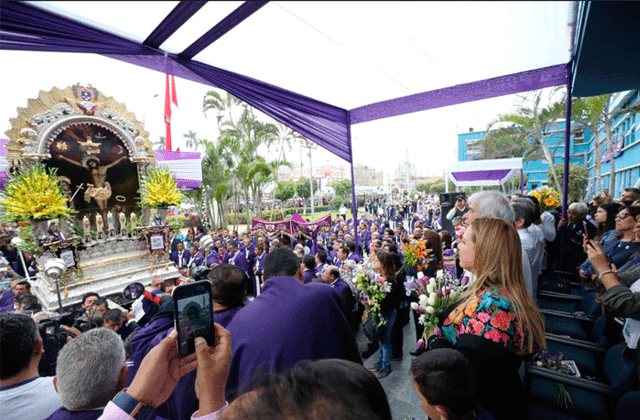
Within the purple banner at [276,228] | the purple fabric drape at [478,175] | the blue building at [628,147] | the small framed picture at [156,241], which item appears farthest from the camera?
the blue building at [628,147]

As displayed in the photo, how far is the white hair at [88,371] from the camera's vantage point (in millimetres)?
1398

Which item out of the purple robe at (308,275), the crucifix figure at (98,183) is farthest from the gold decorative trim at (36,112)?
the purple robe at (308,275)

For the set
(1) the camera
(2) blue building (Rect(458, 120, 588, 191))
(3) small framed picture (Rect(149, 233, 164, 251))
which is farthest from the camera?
Answer: (2) blue building (Rect(458, 120, 588, 191))

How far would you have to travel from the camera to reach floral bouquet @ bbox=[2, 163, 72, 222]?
7.75 m

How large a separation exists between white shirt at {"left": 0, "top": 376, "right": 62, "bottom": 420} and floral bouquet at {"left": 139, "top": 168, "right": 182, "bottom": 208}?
33.9 feet

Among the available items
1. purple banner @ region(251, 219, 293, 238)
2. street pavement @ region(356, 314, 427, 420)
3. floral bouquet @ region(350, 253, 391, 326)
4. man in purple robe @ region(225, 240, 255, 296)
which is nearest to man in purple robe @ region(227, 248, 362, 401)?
street pavement @ region(356, 314, 427, 420)

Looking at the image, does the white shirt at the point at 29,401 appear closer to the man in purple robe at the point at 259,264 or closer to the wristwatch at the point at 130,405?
the wristwatch at the point at 130,405

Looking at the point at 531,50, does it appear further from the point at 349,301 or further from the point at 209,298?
the point at 349,301

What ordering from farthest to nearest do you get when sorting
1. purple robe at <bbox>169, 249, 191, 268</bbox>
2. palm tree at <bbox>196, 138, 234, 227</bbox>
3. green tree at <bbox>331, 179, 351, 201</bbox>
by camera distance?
green tree at <bbox>331, 179, 351, 201</bbox> → palm tree at <bbox>196, 138, 234, 227</bbox> → purple robe at <bbox>169, 249, 191, 268</bbox>

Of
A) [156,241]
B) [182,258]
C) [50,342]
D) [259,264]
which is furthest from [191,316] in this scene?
[156,241]

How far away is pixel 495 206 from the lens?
2.54 metres

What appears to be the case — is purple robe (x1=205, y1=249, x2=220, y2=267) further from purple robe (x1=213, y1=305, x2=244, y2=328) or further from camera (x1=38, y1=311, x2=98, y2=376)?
purple robe (x1=213, y1=305, x2=244, y2=328)

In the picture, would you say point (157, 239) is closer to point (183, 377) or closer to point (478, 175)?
point (183, 377)

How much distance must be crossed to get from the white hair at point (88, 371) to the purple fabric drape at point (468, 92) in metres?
3.72
